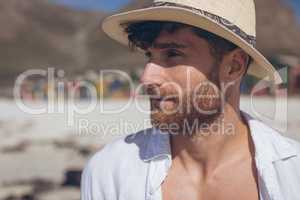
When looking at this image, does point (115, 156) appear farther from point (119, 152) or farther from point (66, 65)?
point (66, 65)

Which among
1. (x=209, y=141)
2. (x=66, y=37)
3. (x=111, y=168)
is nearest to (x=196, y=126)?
(x=209, y=141)

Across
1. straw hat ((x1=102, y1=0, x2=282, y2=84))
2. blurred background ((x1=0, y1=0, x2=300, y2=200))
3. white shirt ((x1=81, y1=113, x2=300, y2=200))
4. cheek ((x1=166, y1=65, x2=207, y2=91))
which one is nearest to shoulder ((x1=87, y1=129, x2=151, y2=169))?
white shirt ((x1=81, y1=113, x2=300, y2=200))

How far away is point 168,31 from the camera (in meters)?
1.74

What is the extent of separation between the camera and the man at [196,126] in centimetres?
168

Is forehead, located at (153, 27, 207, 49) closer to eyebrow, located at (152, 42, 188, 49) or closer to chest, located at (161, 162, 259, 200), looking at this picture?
eyebrow, located at (152, 42, 188, 49)

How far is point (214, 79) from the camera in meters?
1.79

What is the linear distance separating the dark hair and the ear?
0.07ft

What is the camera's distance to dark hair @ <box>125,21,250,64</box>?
1736 mm

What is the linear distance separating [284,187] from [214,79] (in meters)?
0.40

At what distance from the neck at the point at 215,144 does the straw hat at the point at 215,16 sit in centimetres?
21

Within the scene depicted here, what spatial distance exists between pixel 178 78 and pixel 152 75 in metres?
0.08

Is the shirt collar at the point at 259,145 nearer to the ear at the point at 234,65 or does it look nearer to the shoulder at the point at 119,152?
the shoulder at the point at 119,152

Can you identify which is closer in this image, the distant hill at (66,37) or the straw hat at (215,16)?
the straw hat at (215,16)

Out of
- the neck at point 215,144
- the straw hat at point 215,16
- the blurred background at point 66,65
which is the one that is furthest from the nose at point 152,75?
the blurred background at point 66,65
